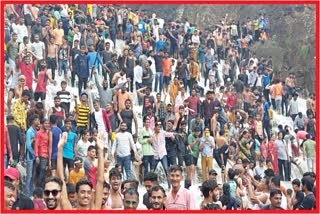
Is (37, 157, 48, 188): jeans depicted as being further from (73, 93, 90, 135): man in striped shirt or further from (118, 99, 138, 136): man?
(118, 99, 138, 136): man

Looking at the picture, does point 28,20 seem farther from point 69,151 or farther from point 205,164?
point 69,151

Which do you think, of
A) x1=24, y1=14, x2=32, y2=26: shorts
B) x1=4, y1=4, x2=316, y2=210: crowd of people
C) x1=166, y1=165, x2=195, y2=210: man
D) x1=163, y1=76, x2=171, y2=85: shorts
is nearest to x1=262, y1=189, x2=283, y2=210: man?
x1=4, y1=4, x2=316, y2=210: crowd of people

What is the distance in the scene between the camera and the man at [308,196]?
844cm

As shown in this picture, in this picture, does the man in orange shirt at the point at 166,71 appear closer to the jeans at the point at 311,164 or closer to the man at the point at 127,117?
the jeans at the point at 311,164

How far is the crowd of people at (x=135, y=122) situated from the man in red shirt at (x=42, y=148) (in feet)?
0.06

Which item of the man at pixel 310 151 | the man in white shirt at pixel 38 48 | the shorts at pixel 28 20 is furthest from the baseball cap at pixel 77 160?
the shorts at pixel 28 20

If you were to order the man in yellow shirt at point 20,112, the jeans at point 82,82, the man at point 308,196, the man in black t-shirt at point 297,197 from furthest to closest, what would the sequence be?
1. the jeans at point 82,82
2. the man in yellow shirt at point 20,112
3. the man in black t-shirt at point 297,197
4. the man at point 308,196

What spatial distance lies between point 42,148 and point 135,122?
92.6 inches

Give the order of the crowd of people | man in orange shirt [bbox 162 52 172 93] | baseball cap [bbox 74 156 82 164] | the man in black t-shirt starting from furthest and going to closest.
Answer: man in orange shirt [bbox 162 52 172 93] → baseball cap [bbox 74 156 82 164] → the man in black t-shirt → the crowd of people

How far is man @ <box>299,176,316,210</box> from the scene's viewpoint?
8438 millimetres

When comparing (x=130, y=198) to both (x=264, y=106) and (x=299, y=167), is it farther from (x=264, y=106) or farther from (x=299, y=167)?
(x=264, y=106)

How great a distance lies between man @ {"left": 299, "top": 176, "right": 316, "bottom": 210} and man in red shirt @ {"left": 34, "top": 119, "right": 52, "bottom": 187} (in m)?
3.56

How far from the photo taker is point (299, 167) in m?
14.2

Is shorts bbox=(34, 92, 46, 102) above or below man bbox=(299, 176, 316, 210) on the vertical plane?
above
